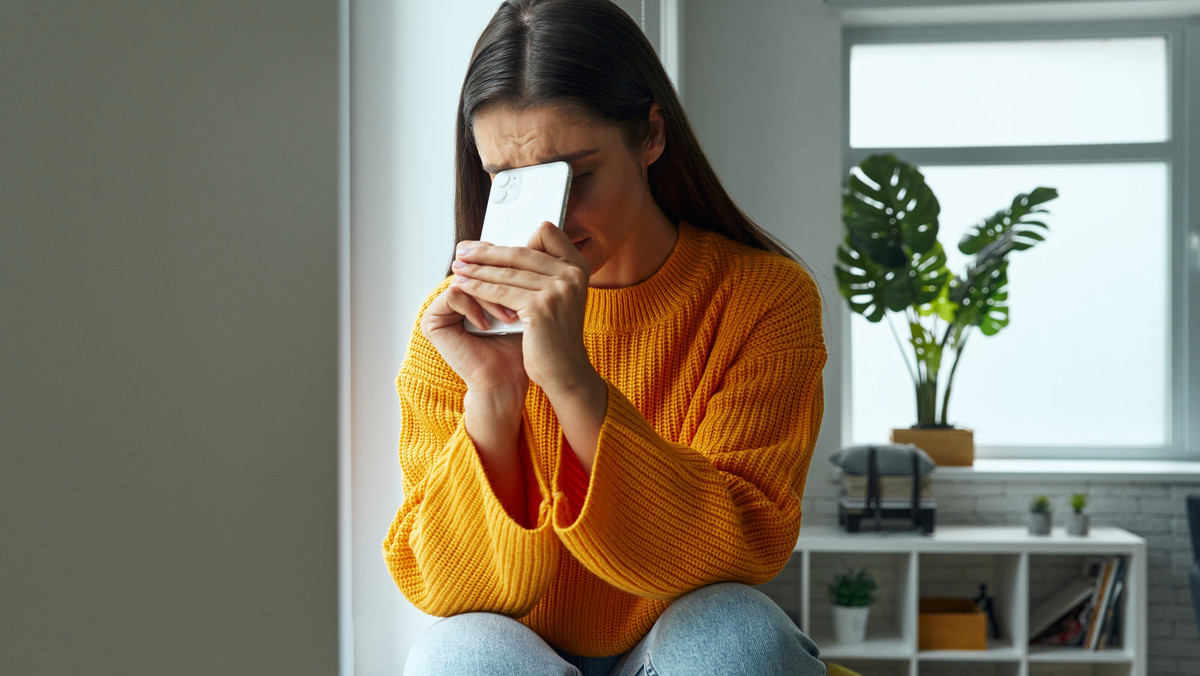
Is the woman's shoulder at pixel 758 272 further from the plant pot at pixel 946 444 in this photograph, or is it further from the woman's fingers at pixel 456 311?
the plant pot at pixel 946 444

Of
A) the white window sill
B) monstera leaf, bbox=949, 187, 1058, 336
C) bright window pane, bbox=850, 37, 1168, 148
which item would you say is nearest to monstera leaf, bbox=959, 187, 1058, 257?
monstera leaf, bbox=949, 187, 1058, 336

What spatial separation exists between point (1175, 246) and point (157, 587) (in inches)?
147

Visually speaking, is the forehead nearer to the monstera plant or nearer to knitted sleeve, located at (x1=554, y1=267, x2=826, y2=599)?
knitted sleeve, located at (x1=554, y1=267, x2=826, y2=599)

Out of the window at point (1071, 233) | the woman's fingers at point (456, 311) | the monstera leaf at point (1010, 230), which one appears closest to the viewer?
the woman's fingers at point (456, 311)

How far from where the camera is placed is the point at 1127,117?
324cm

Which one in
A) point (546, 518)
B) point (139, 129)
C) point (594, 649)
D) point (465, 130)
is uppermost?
point (465, 130)

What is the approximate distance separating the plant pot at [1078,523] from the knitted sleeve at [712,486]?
209cm

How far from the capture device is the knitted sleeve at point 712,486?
87 centimetres

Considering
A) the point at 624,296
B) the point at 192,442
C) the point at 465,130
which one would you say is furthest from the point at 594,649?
the point at 192,442

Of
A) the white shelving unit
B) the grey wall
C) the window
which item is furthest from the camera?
the window

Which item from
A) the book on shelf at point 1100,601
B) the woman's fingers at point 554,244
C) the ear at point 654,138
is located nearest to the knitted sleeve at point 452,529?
the woman's fingers at point 554,244

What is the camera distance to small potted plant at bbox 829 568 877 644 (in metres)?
2.76

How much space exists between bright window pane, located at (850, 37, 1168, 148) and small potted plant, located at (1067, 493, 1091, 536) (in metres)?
1.28

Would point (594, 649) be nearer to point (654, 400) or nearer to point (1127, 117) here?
point (654, 400)
